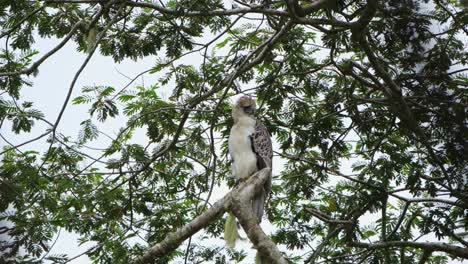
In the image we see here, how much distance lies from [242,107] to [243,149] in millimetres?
478

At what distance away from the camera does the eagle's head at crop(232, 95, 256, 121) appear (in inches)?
250

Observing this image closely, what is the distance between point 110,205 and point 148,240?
60 cm

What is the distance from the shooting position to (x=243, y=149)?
615cm

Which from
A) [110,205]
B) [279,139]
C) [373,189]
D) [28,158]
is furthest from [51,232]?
[373,189]

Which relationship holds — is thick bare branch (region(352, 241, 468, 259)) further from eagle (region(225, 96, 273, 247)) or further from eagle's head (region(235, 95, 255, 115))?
eagle's head (region(235, 95, 255, 115))

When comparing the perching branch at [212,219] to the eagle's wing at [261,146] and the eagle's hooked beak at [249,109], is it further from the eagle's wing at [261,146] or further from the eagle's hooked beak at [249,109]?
the eagle's hooked beak at [249,109]

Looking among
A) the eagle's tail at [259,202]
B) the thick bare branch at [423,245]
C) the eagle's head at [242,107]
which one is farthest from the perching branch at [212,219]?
the eagle's head at [242,107]

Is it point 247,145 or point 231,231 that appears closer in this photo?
point 231,231

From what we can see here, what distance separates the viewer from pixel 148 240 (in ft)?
21.2

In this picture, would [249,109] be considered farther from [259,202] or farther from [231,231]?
[231,231]

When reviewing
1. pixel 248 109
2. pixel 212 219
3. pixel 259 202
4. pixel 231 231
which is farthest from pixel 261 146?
pixel 212 219

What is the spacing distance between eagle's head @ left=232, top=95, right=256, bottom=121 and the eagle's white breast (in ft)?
0.32

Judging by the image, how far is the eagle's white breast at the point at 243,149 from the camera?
20.1 feet

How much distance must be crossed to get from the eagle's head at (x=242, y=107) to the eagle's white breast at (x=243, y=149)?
0.32 feet
